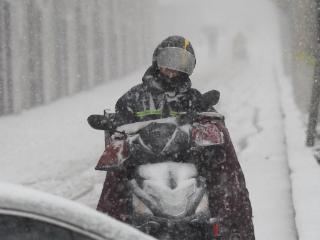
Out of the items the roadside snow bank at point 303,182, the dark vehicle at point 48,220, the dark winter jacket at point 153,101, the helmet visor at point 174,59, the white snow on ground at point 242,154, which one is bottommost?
the white snow on ground at point 242,154

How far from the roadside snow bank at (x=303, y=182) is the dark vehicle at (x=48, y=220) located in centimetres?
338

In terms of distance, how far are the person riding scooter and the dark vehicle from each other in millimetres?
1698

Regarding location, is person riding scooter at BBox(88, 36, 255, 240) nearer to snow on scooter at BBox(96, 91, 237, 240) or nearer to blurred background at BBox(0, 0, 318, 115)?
snow on scooter at BBox(96, 91, 237, 240)

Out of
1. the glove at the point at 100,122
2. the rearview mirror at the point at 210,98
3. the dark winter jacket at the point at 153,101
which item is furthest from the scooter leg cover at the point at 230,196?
the glove at the point at 100,122

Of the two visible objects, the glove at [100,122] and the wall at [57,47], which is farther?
the wall at [57,47]

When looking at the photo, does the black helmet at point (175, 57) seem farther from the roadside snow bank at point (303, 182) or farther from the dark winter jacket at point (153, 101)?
the roadside snow bank at point (303, 182)

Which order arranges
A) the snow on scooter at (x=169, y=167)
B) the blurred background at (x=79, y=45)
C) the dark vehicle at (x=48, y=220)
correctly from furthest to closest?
1. the blurred background at (x=79, y=45)
2. the snow on scooter at (x=169, y=167)
3. the dark vehicle at (x=48, y=220)

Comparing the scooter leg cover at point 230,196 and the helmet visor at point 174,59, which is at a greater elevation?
the helmet visor at point 174,59

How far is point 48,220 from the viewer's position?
1819 mm

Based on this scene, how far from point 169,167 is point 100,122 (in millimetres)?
508

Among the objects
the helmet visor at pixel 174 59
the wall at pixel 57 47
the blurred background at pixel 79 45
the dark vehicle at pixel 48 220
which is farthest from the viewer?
the wall at pixel 57 47

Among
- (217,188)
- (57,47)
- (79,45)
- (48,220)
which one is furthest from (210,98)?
(79,45)

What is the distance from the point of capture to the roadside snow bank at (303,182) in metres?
5.31

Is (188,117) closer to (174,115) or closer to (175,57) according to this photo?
(174,115)
